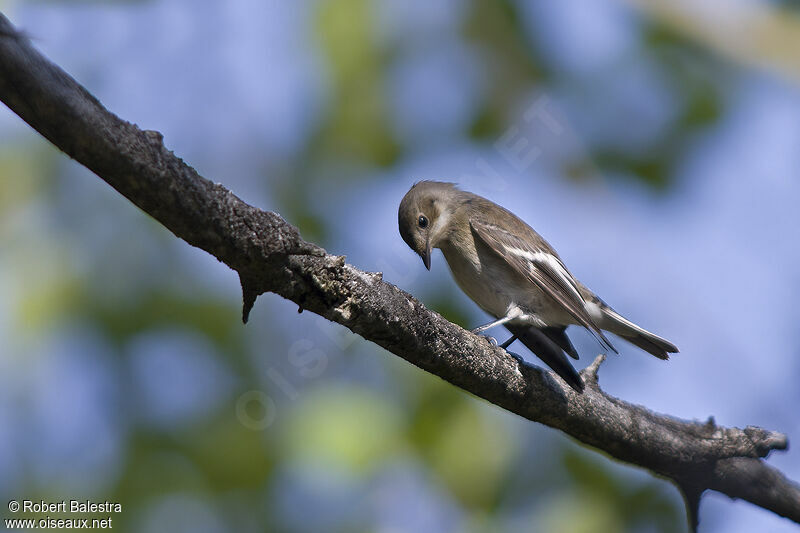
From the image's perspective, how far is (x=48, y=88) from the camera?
1.77 m

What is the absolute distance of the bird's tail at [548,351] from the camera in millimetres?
3791

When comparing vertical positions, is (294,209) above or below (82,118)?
above

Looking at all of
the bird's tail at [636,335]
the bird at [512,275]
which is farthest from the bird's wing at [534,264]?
the bird's tail at [636,335]

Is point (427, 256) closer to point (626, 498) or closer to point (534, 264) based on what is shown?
point (534, 264)

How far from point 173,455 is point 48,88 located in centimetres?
233

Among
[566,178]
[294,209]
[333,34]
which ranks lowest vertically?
[294,209]

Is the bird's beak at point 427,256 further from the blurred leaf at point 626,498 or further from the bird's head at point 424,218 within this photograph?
the blurred leaf at point 626,498

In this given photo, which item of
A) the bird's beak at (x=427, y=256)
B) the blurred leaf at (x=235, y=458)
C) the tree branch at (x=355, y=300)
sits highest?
the bird's beak at (x=427, y=256)

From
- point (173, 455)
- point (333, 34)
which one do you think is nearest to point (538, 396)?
point (173, 455)

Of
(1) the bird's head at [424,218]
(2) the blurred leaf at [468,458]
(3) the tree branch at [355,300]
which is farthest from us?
(1) the bird's head at [424,218]

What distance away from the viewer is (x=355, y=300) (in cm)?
252

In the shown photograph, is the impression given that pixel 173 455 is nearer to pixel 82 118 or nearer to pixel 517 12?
pixel 82 118

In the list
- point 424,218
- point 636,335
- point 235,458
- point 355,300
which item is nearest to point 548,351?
point 636,335

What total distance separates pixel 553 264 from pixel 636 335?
31.2 inches
